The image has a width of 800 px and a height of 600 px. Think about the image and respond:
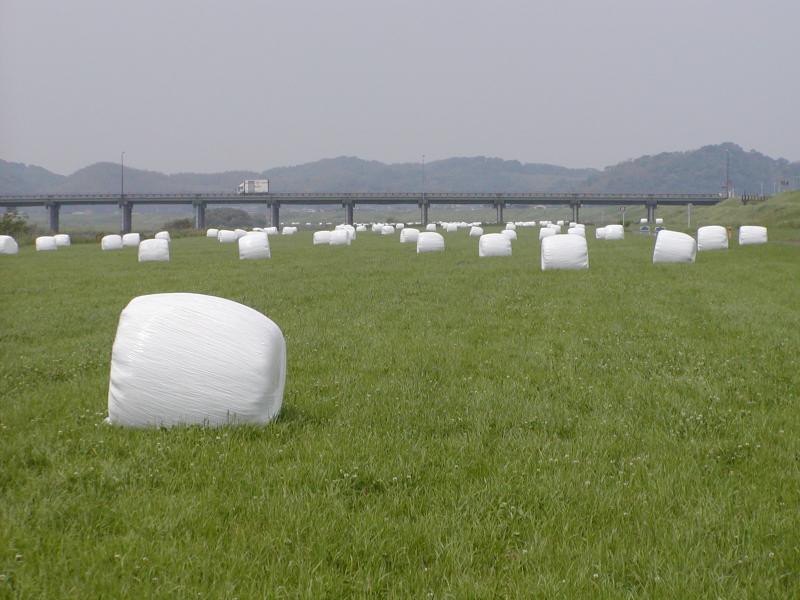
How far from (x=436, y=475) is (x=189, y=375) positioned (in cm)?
303

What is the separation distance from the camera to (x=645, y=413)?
842 centimetres

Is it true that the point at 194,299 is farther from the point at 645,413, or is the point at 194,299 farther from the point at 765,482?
the point at 765,482

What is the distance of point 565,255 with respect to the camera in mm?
25719

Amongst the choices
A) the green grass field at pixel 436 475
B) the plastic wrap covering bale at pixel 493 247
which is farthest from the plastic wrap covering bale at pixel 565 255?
the green grass field at pixel 436 475

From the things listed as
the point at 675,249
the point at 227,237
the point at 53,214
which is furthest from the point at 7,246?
the point at 53,214

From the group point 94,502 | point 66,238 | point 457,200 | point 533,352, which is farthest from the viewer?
point 457,200

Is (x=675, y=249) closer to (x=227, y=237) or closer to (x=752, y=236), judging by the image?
(x=752, y=236)

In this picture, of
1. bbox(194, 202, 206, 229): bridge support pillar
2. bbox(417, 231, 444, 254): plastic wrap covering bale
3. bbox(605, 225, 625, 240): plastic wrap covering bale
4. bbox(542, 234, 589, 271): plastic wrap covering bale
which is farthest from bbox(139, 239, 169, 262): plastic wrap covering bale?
bbox(194, 202, 206, 229): bridge support pillar

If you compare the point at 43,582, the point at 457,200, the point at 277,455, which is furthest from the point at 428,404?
the point at 457,200

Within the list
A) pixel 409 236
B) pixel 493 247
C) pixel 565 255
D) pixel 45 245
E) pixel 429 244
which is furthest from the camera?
pixel 409 236

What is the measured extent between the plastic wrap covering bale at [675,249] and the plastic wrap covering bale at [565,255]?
474cm

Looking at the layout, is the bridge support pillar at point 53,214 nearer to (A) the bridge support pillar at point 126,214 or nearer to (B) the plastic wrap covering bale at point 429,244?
(A) the bridge support pillar at point 126,214

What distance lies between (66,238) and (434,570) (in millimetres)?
70115

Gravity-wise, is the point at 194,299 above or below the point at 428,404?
above
